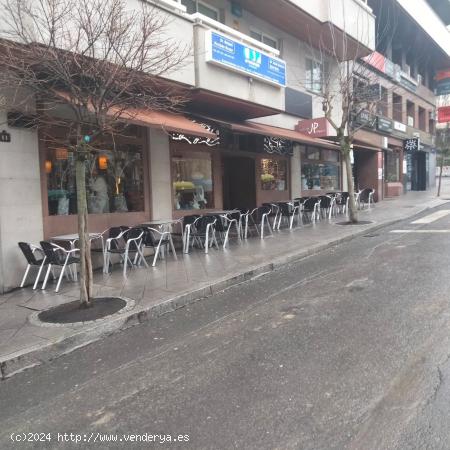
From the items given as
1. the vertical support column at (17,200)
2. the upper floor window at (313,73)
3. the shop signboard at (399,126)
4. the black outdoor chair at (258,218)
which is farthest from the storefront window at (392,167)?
the vertical support column at (17,200)

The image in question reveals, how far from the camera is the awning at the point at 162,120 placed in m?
7.26

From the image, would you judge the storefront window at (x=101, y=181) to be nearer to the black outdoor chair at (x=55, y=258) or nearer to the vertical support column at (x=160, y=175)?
the vertical support column at (x=160, y=175)

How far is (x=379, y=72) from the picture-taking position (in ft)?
72.4

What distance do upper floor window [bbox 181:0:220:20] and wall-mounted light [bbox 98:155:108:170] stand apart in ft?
15.6

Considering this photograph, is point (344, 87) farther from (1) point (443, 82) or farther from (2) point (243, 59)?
(1) point (443, 82)

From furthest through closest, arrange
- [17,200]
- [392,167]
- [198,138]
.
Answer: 1. [392,167]
2. [198,138]
3. [17,200]

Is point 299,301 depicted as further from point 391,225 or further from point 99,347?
point 391,225

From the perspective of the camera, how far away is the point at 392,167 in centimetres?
2650

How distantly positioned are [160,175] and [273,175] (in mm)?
5912

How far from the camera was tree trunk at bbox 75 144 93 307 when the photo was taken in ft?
18.5

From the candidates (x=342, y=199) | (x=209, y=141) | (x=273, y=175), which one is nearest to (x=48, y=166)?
(x=209, y=141)

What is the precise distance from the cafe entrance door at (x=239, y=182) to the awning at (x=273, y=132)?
156cm

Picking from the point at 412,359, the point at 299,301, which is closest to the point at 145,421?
the point at 412,359

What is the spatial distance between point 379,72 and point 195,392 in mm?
21931
